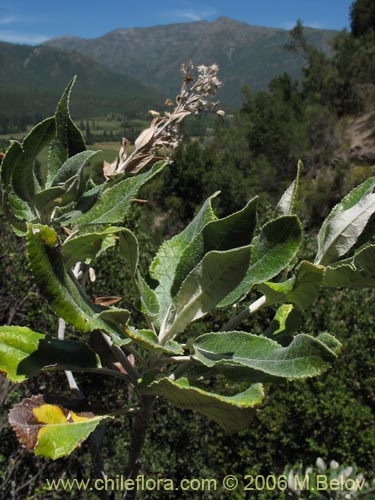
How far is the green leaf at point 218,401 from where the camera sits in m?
0.87

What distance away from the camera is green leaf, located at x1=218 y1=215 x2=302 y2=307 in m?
0.97

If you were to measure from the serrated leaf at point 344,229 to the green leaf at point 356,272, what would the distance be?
1.8 inches

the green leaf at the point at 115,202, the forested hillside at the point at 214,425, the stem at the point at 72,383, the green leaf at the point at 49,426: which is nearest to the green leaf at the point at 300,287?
the green leaf at the point at 115,202

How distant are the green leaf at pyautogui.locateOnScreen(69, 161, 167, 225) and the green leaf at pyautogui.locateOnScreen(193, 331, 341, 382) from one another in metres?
0.34

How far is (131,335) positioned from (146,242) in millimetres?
6804

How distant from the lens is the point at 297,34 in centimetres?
3316

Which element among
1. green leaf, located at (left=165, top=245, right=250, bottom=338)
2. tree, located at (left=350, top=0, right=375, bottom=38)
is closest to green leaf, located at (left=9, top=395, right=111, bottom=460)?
green leaf, located at (left=165, top=245, right=250, bottom=338)

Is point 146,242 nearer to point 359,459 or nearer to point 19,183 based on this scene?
point 359,459

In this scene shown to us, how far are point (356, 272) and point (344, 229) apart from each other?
0.11m

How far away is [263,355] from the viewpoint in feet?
3.17

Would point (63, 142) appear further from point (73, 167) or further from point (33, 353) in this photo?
point (33, 353)

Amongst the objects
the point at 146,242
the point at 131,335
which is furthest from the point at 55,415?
the point at 146,242

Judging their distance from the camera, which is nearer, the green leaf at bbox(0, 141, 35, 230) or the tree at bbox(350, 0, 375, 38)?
the green leaf at bbox(0, 141, 35, 230)

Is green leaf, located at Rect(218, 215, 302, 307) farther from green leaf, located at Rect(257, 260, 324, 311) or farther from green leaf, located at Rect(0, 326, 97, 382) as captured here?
green leaf, located at Rect(0, 326, 97, 382)
